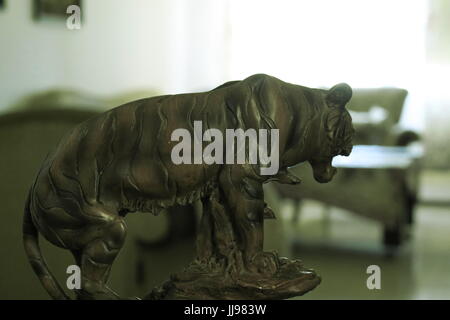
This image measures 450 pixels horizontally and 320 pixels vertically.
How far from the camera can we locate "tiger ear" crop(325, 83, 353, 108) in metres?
0.59

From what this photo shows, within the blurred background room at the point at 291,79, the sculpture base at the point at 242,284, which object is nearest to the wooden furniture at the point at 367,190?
the blurred background room at the point at 291,79

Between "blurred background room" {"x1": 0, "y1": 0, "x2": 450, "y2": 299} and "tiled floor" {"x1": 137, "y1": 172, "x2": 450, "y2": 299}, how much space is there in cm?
1

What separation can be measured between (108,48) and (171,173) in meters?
3.15

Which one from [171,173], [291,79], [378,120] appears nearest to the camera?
[171,173]

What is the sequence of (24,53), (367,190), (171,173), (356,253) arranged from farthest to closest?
(356,253) < (367,190) < (24,53) < (171,173)

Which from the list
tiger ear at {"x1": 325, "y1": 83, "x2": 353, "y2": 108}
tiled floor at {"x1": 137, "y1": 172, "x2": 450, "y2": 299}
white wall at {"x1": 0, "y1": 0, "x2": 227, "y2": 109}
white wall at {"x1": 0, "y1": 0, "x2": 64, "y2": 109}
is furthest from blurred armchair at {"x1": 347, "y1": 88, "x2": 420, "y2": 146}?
tiger ear at {"x1": 325, "y1": 83, "x2": 353, "y2": 108}

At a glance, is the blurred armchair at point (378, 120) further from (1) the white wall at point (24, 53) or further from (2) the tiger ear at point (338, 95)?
(2) the tiger ear at point (338, 95)

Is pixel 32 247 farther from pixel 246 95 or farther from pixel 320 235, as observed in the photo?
pixel 320 235

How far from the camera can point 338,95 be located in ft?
1.94

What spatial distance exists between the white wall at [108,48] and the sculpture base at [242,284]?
7.96 ft

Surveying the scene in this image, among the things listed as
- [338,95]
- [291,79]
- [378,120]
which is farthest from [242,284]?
[291,79]

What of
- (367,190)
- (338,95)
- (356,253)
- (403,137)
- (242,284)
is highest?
(338,95)

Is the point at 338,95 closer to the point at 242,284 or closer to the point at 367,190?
the point at 242,284
